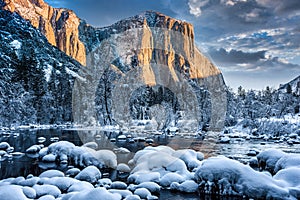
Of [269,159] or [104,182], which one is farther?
[269,159]

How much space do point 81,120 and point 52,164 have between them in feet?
171

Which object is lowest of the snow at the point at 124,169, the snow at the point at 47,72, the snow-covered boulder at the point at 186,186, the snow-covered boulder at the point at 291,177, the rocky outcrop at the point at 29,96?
the snow-covered boulder at the point at 186,186

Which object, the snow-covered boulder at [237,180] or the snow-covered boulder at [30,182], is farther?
the snow-covered boulder at [30,182]

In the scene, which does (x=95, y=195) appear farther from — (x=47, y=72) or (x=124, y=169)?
(x=47, y=72)

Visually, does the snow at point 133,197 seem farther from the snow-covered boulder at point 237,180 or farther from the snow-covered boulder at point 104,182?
the snow-covered boulder at point 237,180

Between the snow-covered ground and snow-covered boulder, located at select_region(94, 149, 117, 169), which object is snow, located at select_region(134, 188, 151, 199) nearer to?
the snow-covered ground

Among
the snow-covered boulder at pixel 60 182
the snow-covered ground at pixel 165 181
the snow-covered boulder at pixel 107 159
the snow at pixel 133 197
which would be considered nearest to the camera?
the snow at pixel 133 197

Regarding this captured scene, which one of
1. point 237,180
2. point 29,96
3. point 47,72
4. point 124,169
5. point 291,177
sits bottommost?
point 124,169

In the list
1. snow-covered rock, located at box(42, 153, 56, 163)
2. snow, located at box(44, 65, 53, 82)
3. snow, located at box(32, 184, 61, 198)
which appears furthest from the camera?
snow, located at box(44, 65, 53, 82)

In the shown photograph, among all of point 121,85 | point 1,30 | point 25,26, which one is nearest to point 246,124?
point 121,85

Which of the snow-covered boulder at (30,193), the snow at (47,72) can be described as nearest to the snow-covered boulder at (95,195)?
the snow-covered boulder at (30,193)

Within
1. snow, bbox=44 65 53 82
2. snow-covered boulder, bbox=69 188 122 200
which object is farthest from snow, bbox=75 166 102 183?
snow, bbox=44 65 53 82

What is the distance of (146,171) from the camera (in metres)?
16.4

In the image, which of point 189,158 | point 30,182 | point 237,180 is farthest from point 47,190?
point 189,158
